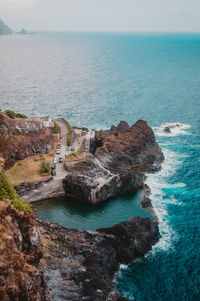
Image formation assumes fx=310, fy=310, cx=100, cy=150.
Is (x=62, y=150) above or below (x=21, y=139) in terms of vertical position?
below

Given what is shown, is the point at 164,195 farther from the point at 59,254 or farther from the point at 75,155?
the point at 59,254

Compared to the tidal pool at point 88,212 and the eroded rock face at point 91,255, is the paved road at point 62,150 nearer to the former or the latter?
the tidal pool at point 88,212

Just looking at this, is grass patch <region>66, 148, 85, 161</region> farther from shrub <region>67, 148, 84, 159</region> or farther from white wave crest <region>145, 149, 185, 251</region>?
white wave crest <region>145, 149, 185, 251</region>

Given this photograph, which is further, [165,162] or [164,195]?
[165,162]

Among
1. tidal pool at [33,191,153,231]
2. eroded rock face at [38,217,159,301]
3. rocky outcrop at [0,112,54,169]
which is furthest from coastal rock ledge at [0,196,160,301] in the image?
rocky outcrop at [0,112,54,169]

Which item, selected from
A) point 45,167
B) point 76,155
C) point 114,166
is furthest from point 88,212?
point 76,155

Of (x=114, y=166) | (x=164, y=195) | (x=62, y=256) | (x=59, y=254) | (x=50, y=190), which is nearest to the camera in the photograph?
(x=62, y=256)

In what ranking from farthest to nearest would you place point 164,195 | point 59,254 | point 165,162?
point 165,162 < point 164,195 < point 59,254
